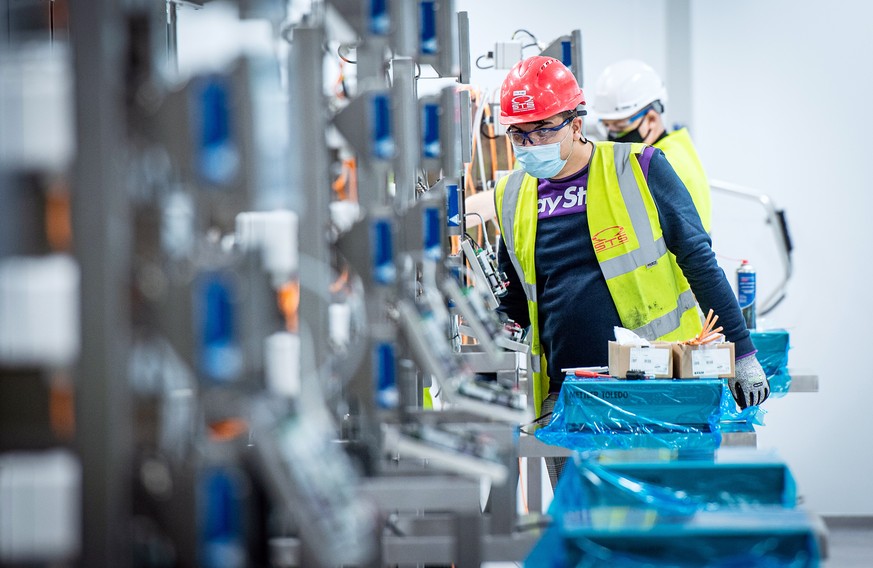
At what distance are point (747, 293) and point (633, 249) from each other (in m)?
1.61

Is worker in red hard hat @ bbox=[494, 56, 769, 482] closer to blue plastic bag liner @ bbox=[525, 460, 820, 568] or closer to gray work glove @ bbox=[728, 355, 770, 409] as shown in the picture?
gray work glove @ bbox=[728, 355, 770, 409]

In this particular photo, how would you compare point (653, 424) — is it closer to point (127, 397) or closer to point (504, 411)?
point (504, 411)

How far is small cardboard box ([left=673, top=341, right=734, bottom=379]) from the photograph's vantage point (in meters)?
2.86

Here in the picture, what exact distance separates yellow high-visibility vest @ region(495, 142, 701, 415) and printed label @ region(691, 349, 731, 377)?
443mm

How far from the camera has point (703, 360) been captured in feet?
9.38

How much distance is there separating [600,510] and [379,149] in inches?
30.5

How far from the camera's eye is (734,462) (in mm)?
2070

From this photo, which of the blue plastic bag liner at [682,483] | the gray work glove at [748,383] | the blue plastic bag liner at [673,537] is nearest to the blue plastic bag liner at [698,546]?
the blue plastic bag liner at [673,537]

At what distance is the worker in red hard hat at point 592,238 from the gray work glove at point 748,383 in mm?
17

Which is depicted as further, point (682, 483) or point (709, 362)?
point (709, 362)

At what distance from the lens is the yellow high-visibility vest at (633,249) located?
10.7ft

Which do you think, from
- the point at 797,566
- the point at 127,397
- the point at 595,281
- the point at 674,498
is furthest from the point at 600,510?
the point at 595,281

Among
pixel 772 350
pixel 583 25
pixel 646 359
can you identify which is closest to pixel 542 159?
pixel 646 359

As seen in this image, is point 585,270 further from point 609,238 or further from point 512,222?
point 512,222
